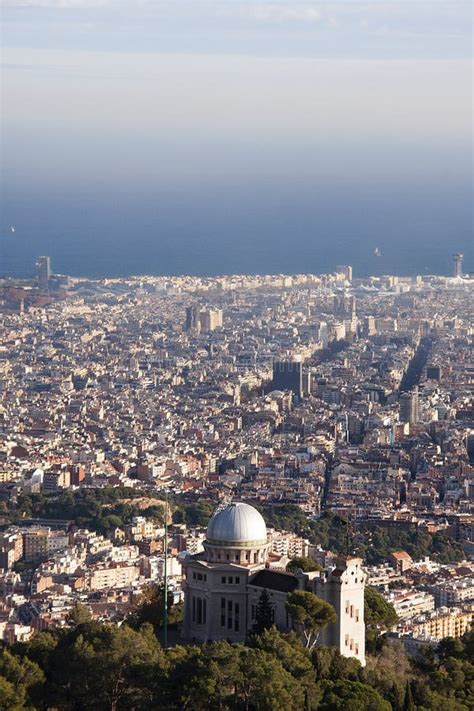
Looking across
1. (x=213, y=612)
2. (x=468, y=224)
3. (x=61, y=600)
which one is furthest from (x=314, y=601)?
(x=468, y=224)

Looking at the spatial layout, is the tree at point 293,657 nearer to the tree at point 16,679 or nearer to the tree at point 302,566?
the tree at point 302,566

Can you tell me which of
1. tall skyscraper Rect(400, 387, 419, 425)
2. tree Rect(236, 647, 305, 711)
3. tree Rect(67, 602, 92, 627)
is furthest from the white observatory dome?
tall skyscraper Rect(400, 387, 419, 425)

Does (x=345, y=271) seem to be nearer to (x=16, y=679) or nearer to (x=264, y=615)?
(x=264, y=615)

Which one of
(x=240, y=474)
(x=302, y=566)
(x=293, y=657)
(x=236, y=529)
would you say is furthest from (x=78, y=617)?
(x=240, y=474)

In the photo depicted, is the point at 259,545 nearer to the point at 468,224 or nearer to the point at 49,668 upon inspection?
the point at 49,668

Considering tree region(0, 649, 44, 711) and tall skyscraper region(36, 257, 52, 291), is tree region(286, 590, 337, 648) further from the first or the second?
tall skyscraper region(36, 257, 52, 291)

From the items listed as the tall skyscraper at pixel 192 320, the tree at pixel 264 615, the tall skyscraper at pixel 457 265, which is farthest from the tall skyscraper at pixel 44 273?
the tree at pixel 264 615

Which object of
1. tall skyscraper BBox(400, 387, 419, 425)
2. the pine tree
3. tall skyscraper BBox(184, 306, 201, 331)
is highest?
tall skyscraper BBox(184, 306, 201, 331)
